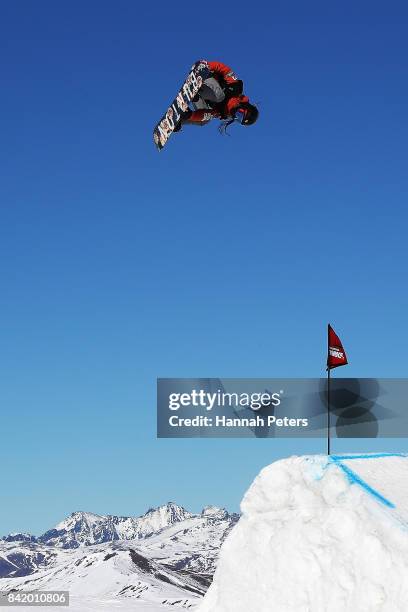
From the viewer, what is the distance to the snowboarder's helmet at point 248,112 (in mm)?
18766

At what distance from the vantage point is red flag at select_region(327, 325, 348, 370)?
21.8 m

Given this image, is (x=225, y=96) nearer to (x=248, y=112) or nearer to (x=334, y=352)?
(x=248, y=112)

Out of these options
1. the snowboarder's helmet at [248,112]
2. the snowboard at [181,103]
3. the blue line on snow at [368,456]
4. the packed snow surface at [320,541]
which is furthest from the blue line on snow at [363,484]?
the snowboard at [181,103]

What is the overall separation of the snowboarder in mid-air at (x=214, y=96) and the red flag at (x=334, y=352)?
619 centimetres

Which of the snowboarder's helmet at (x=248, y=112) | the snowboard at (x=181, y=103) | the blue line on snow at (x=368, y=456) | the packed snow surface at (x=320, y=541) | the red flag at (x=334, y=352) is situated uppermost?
the snowboard at (x=181, y=103)

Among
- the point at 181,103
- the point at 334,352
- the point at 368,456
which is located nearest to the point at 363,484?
the point at 368,456

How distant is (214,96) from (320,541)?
11.6 m

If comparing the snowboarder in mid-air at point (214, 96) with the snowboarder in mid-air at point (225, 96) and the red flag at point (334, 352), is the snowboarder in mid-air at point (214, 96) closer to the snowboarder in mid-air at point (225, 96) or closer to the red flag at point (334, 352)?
the snowboarder in mid-air at point (225, 96)

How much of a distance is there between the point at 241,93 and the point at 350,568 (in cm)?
1195

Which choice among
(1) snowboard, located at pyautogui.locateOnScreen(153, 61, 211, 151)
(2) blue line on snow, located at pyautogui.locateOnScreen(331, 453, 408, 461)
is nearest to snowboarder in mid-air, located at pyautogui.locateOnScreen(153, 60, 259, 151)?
(1) snowboard, located at pyautogui.locateOnScreen(153, 61, 211, 151)

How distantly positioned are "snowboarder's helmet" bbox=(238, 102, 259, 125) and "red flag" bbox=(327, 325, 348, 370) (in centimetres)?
610

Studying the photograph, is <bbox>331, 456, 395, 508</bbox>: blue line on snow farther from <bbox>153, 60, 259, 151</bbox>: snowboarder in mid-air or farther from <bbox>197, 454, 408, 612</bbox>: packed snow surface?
<bbox>153, 60, 259, 151</bbox>: snowboarder in mid-air

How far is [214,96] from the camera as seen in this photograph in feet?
63.4

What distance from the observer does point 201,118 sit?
2055 centimetres
